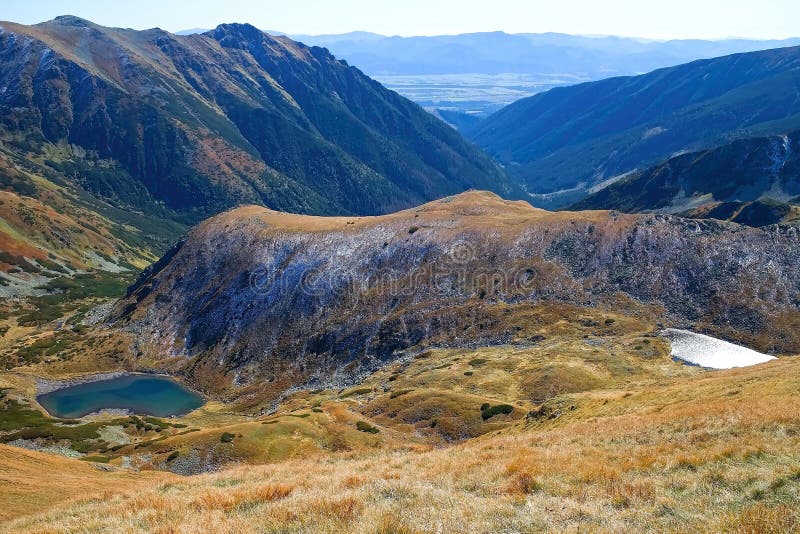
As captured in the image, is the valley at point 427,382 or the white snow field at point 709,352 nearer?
the valley at point 427,382

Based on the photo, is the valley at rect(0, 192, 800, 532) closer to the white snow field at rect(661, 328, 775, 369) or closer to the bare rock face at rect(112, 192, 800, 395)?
the bare rock face at rect(112, 192, 800, 395)

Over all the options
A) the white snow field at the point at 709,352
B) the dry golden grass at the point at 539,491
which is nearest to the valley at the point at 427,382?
the dry golden grass at the point at 539,491

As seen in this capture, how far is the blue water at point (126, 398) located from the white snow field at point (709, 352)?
9461 centimetres

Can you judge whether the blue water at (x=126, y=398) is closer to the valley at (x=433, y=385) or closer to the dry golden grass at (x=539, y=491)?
the valley at (x=433, y=385)

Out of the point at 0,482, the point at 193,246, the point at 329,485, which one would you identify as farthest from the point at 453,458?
the point at 193,246

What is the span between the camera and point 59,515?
78.1 ft

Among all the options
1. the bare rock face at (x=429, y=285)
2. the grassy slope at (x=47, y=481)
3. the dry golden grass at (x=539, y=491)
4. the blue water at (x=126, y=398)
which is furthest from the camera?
the blue water at (x=126, y=398)

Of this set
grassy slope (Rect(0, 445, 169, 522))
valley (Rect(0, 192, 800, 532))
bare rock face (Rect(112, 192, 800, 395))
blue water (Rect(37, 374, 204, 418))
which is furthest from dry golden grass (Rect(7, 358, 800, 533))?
blue water (Rect(37, 374, 204, 418))

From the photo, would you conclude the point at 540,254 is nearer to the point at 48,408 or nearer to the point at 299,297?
the point at 299,297

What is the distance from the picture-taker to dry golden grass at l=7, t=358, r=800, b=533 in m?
15.8

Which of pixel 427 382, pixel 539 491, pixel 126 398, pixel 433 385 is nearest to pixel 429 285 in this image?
pixel 427 382

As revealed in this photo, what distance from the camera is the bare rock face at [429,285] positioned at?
110m

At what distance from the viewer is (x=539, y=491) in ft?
62.7

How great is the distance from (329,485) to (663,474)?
1258 cm
